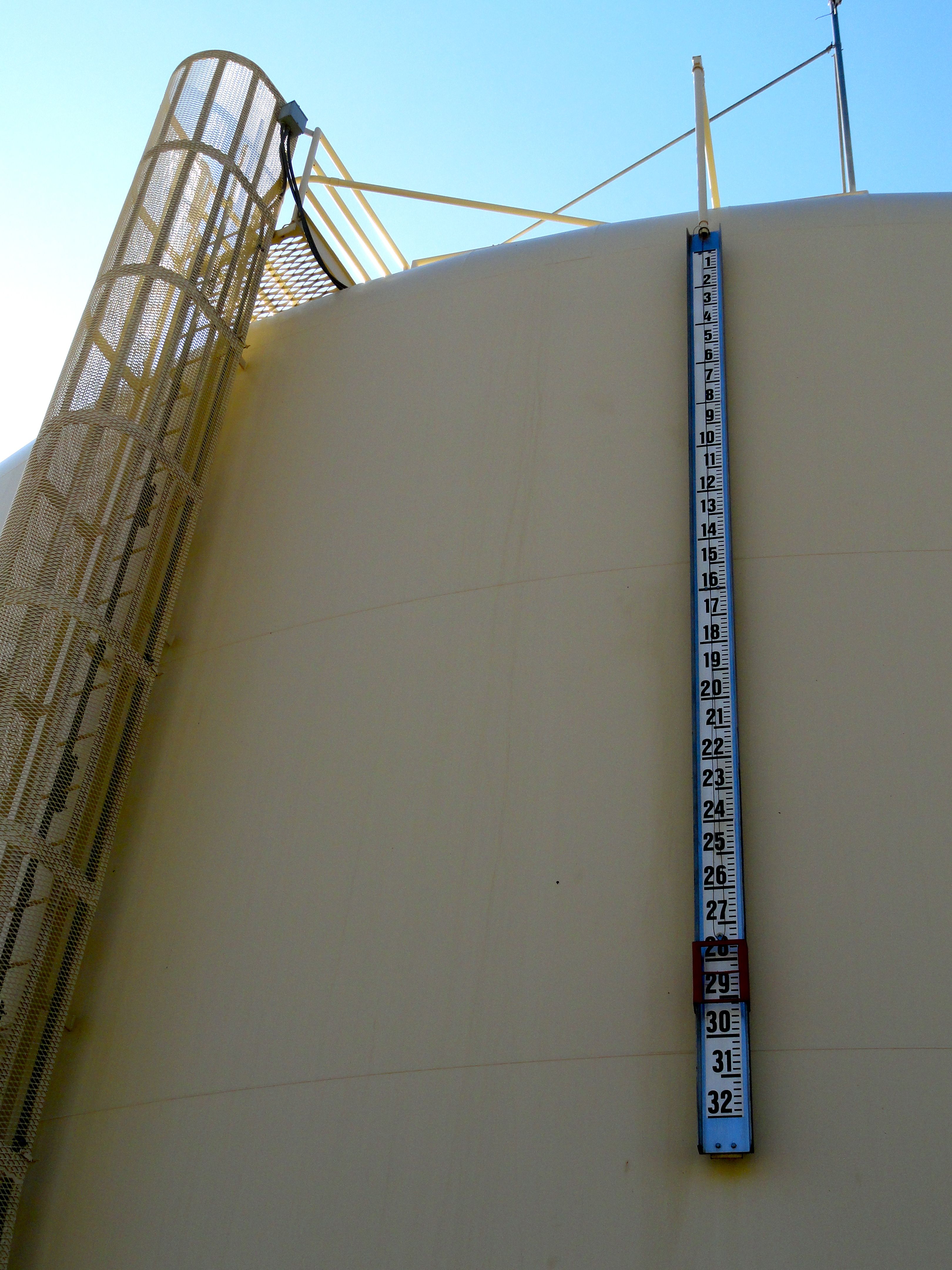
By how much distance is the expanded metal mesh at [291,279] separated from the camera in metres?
10.9

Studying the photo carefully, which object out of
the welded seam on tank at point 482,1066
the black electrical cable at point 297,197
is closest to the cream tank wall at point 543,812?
the welded seam on tank at point 482,1066

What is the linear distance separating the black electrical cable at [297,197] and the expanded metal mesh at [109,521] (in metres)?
0.11

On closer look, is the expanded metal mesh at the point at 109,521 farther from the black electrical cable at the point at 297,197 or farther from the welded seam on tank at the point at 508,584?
the welded seam on tank at the point at 508,584

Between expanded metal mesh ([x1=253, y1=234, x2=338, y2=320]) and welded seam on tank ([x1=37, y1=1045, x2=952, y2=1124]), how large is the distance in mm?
6664

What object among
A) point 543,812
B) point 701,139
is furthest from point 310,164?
point 543,812

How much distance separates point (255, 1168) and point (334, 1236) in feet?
1.97

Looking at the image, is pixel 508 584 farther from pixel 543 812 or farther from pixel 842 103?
pixel 842 103

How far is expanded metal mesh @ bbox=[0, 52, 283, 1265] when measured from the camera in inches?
289

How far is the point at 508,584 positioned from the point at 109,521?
2821 mm

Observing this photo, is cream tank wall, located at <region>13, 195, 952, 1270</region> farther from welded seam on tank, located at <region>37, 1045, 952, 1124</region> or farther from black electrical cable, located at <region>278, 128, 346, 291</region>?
black electrical cable, located at <region>278, 128, 346, 291</region>

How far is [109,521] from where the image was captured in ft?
27.8

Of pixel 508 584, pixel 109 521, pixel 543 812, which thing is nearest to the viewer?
pixel 543 812

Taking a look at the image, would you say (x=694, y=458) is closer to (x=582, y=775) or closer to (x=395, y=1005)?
(x=582, y=775)

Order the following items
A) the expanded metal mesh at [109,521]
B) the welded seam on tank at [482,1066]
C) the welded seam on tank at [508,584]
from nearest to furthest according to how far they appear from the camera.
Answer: the welded seam on tank at [482,1066]
the welded seam on tank at [508,584]
the expanded metal mesh at [109,521]
